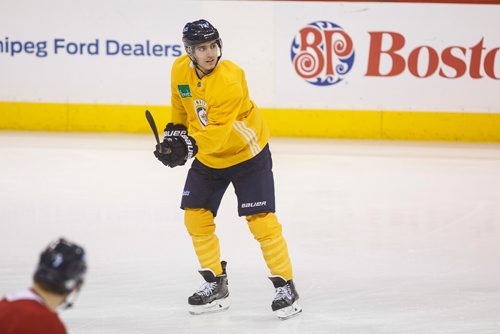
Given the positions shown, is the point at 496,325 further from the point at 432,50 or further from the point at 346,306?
the point at 432,50

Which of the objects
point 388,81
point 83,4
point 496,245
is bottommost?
point 496,245

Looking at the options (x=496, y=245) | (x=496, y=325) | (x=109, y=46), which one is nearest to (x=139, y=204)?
(x=496, y=245)

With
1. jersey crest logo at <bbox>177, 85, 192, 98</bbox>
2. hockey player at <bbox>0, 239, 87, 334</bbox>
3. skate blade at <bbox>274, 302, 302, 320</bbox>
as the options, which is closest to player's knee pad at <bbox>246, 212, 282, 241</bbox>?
skate blade at <bbox>274, 302, 302, 320</bbox>

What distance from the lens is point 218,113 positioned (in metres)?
3.86

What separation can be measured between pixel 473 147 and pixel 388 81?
101cm

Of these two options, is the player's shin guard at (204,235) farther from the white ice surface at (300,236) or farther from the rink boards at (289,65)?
the rink boards at (289,65)

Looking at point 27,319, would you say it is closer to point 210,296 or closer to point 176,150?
point 176,150

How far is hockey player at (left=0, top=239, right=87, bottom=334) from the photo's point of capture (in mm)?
1870

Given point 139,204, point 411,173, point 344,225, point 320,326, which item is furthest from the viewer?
point 411,173

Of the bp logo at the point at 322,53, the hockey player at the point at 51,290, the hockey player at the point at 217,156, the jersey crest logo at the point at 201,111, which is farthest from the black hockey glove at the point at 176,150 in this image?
the bp logo at the point at 322,53

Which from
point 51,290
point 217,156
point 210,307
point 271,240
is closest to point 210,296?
point 210,307

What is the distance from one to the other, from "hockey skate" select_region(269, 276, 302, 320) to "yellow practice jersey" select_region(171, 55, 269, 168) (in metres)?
0.55

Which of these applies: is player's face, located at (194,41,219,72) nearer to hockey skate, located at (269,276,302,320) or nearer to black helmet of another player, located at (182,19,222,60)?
black helmet of another player, located at (182,19,222,60)

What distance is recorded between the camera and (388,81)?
30.1 feet
